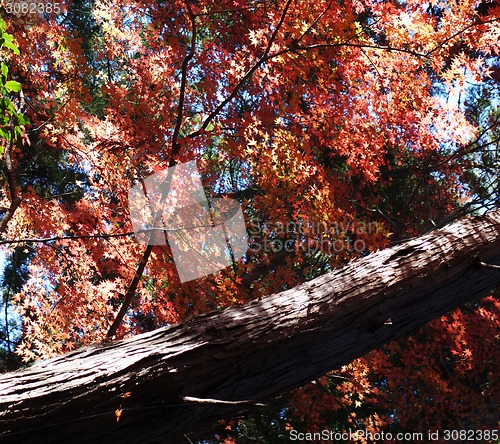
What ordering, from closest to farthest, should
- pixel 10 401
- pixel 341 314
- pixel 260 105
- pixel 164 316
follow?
pixel 10 401 < pixel 341 314 < pixel 164 316 < pixel 260 105

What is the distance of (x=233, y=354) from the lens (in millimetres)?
2107

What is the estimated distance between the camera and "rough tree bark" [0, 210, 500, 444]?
74.3 inches

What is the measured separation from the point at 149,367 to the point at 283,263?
6.26m

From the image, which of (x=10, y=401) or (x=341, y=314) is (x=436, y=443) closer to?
(x=341, y=314)

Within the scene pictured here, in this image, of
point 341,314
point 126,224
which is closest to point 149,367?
point 341,314

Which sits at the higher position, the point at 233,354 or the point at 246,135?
the point at 246,135

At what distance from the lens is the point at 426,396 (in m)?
8.62

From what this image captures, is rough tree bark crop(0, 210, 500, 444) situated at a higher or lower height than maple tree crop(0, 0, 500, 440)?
lower

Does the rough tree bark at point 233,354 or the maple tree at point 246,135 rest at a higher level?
the maple tree at point 246,135

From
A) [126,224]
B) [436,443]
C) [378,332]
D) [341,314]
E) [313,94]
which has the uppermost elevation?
[313,94]

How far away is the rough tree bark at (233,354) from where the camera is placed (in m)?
1.89

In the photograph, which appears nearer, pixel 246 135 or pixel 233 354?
pixel 233 354

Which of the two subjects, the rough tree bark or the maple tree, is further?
the maple tree

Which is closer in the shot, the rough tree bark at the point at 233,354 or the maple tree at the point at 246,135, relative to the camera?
the rough tree bark at the point at 233,354
